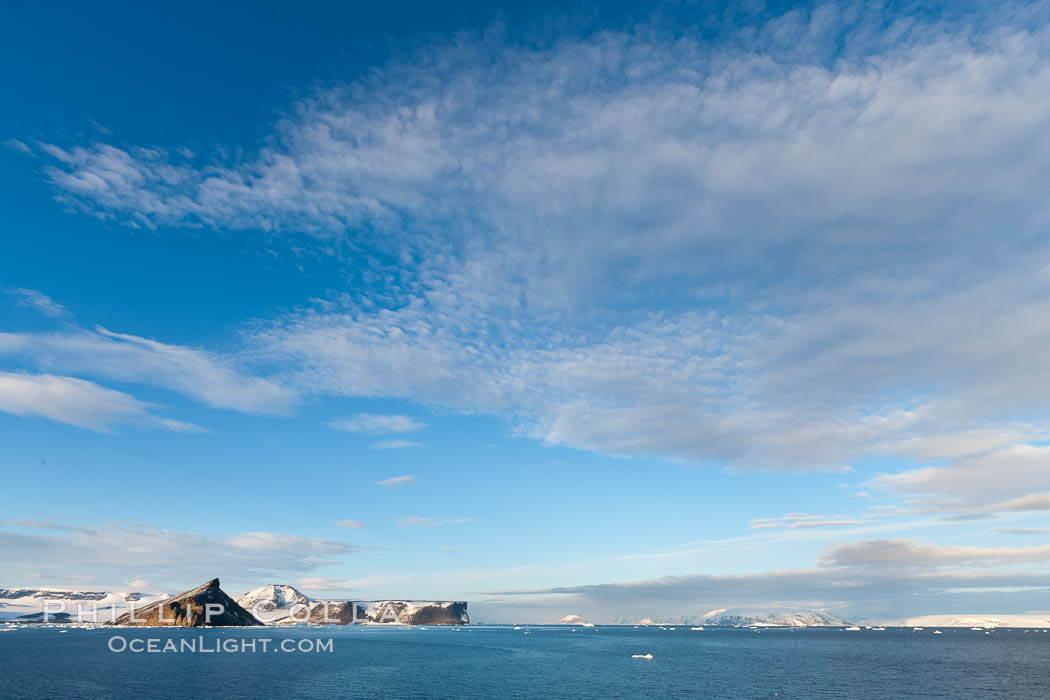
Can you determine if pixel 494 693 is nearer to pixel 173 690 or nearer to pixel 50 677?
pixel 173 690

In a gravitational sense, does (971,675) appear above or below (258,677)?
below

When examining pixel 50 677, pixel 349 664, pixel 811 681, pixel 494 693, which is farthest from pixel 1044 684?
pixel 50 677

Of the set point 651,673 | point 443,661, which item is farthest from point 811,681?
point 443,661

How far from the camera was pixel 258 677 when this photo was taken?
13762cm

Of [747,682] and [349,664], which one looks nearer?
[747,682]

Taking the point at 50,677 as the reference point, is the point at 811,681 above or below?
below

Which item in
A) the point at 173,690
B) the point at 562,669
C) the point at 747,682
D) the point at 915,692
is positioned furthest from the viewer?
the point at 562,669

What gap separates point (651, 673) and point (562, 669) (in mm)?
27361

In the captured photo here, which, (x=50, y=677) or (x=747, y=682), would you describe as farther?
(x=747, y=682)

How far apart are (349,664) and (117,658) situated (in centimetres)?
7345

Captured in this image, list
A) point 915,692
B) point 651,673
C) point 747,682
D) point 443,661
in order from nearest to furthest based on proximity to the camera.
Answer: point 915,692, point 747,682, point 651,673, point 443,661

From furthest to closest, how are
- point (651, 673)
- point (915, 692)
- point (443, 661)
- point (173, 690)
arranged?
point (443, 661) → point (651, 673) → point (915, 692) → point (173, 690)

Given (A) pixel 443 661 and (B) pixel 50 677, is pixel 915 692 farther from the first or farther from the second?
(B) pixel 50 677

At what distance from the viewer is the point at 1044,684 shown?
5792 inches
